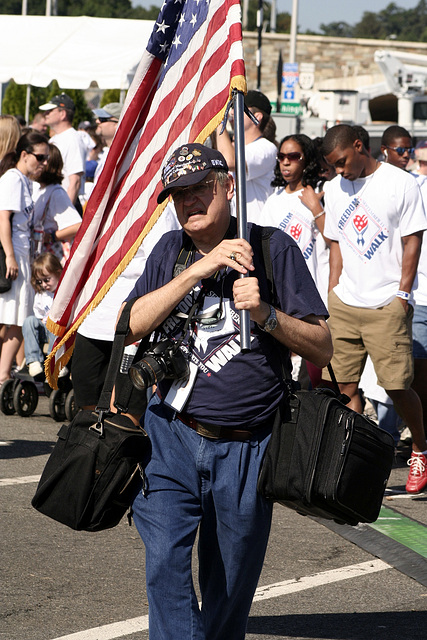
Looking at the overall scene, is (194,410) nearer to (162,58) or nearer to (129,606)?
(129,606)

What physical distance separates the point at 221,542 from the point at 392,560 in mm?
2102

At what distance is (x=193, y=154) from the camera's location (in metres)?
3.39

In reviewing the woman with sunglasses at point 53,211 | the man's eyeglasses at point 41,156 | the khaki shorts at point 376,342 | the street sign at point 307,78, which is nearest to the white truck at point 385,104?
the street sign at point 307,78

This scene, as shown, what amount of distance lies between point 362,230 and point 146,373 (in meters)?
3.79

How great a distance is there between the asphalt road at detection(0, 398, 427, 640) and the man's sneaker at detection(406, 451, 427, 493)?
0.93ft

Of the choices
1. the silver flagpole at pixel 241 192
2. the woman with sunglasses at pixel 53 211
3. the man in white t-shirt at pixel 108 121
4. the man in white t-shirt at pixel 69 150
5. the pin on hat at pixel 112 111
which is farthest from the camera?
the pin on hat at pixel 112 111

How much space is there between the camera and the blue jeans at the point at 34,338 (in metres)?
8.73

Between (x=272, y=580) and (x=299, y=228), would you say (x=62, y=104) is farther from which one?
(x=272, y=580)

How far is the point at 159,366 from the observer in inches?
132

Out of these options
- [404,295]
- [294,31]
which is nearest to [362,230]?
[404,295]

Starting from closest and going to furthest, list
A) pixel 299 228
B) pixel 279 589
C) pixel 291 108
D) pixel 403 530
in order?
1. pixel 279 589
2. pixel 403 530
3. pixel 299 228
4. pixel 291 108

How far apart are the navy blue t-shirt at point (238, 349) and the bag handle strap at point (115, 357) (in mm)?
166

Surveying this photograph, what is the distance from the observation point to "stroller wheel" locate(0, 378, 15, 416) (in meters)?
8.77

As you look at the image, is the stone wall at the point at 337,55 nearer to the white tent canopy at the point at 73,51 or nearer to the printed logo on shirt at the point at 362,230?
the white tent canopy at the point at 73,51
